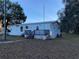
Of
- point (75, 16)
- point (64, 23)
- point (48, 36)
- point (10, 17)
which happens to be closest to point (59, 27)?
point (64, 23)

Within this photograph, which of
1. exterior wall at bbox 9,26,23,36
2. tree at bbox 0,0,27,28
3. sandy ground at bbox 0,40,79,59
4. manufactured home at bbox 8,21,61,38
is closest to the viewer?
sandy ground at bbox 0,40,79,59

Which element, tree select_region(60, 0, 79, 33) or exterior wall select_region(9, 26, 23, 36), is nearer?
tree select_region(60, 0, 79, 33)

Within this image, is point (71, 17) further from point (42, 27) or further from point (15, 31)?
point (15, 31)

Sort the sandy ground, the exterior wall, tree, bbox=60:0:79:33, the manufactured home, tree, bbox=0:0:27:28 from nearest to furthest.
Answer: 1. the sandy ground
2. the manufactured home
3. tree, bbox=60:0:79:33
4. the exterior wall
5. tree, bbox=0:0:27:28

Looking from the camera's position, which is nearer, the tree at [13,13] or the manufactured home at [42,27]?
the manufactured home at [42,27]

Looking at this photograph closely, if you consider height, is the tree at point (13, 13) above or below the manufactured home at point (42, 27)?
above

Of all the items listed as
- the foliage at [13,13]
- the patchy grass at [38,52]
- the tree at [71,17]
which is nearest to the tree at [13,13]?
the foliage at [13,13]

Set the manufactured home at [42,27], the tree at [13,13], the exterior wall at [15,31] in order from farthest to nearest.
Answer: the tree at [13,13], the exterior wall at [15,31], the manufactured home at [42,27]

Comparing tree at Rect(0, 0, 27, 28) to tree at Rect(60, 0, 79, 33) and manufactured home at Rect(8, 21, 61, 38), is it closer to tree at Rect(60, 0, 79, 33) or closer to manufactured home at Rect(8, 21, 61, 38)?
manufactured home at Rect(8, 21, 61, 38)

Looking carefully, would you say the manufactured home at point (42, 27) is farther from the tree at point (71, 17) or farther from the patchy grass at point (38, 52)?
the patchy grass at point (38, 52)

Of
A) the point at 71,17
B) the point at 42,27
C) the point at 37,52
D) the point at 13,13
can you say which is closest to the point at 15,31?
the point at 42,27

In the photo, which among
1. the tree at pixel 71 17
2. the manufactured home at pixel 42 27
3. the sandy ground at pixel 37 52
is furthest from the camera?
the tree at pixel 71 17

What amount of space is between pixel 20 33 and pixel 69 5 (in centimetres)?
1128

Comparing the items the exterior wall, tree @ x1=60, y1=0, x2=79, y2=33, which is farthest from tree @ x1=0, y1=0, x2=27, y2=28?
tree @ x1=60, y1=0, x2=79, y2=33
